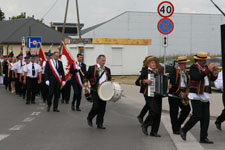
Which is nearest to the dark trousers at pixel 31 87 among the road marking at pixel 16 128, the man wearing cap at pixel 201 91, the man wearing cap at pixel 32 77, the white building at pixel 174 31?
the man wearing cap at pixel 32 77

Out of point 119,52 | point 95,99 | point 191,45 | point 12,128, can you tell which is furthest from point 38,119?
point 191,45

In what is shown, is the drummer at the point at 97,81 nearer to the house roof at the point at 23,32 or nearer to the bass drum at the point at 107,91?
the bass drum at the point at 107,91

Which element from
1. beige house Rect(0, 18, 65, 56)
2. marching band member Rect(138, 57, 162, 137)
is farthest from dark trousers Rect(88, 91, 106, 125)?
beige house Rect(0, 18, 65, 56)

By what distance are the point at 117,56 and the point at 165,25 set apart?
2722 cm

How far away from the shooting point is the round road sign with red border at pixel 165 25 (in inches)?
559

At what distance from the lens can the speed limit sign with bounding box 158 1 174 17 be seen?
14.0 m

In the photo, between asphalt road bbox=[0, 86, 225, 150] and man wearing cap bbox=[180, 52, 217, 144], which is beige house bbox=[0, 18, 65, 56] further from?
man wearing cap bbox=[180, 52, 217, 144]

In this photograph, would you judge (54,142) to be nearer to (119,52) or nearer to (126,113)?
(126,113)

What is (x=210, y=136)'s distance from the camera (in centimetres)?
939

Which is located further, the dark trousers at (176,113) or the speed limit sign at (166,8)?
the speed limit sign at (166,8)

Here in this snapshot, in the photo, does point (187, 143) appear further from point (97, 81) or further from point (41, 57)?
point (41, 57)

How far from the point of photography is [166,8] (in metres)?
14.1

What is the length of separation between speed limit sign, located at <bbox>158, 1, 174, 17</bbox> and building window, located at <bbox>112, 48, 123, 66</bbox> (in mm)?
27136

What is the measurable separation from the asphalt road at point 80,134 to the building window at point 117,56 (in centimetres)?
2730
